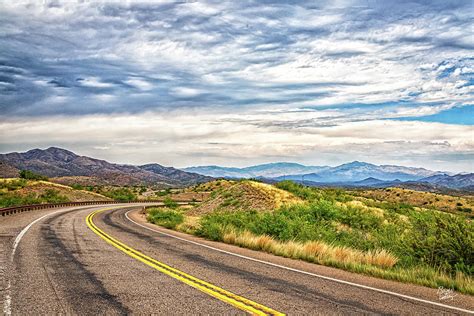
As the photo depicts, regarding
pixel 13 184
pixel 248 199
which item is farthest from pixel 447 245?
pixel 13 184

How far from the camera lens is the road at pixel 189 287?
23.5 feet

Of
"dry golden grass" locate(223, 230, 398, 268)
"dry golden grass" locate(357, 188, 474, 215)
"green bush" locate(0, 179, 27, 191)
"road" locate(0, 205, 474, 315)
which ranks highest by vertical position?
"green bush" locate(0, 179, 27, 191)

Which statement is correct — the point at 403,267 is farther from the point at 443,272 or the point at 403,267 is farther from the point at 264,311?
the point at 264,311

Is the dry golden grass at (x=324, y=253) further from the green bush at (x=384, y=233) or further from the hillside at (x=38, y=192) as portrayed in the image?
the hillside at (x=38, y=192)

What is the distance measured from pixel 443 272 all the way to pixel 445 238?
4.26 feet

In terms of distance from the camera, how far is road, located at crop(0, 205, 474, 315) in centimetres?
716

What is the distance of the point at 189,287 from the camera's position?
857 cm

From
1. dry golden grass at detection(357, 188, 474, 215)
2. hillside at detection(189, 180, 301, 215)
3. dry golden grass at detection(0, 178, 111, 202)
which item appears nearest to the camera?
hillside at detection(189, 180, 301, 215)

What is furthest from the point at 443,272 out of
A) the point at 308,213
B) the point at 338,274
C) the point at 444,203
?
the point at 444,203

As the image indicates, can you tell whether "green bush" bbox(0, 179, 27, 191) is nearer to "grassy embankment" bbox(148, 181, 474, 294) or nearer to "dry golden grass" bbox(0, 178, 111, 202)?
"dry golden grass" bbox(0, 178, 111, 202)

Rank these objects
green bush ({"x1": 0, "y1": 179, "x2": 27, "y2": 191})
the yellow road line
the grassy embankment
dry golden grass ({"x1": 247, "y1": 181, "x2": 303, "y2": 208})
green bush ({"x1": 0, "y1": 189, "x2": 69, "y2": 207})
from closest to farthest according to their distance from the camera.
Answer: the yellow road line < the grassy embankment < dry golden grass ({"x1": 247, "y1": 181, "x2": 303, "y2": 208}) < green bush ({"x1": 0, "y1": 189, "x2": 69, "y2": 207}) < green bush ({"x1": 0, "y1": 179, "x2": 27, "y2": 191})

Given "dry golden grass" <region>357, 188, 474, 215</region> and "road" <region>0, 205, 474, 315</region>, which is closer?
"road" <region>0, 205, 474, 315</region>

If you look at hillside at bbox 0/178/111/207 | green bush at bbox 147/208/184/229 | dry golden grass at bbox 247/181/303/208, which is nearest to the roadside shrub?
green bush at bbox 147/208/184/229

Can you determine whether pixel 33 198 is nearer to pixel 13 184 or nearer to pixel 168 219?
pixel 13 184
